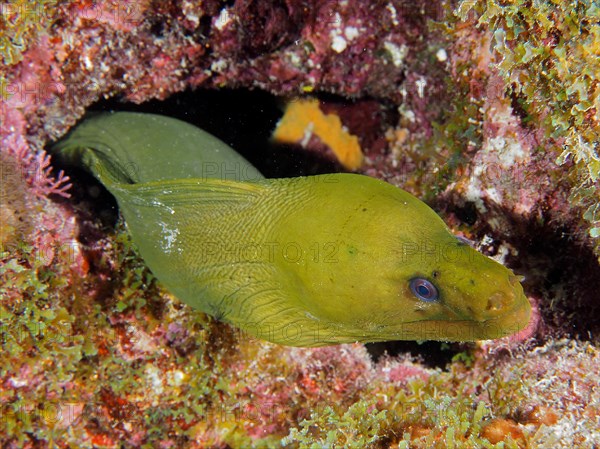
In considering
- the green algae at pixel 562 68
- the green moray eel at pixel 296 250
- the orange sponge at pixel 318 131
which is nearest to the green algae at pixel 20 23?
the green moray eel at pixel 296 250

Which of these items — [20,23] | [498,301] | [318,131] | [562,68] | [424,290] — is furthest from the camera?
[318,131]

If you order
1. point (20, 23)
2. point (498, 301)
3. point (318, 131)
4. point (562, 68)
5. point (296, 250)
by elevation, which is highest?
point (318, 131)

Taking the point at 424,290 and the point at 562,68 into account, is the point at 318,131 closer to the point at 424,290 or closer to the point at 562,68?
the point at 562,68

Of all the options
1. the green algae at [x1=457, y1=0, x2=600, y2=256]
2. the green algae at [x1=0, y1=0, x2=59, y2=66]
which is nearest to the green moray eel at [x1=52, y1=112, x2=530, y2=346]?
the green algae at [x1=0, y1=0, x2=59, y2=66]

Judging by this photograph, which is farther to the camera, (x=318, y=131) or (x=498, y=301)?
(x=318, y=131)

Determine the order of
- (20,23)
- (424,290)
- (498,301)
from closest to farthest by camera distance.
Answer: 1. (498,301)
2. (424,290)
3. (20,23)

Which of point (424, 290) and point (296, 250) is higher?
point (296, 250)

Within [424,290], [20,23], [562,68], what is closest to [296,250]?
[424,290]

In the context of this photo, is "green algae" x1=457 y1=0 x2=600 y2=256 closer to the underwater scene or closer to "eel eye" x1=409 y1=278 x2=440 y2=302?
the underwater scene

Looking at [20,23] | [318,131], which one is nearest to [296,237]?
[20,23]
